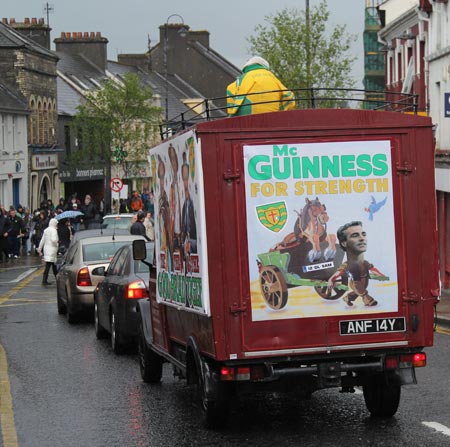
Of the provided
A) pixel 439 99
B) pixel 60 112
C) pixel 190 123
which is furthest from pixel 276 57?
pixel 190 123

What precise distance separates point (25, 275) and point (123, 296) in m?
22.2

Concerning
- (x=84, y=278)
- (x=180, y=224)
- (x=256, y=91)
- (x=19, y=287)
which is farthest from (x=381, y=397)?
(x=19, y=287)

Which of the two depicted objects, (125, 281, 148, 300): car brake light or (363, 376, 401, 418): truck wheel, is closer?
(363, 376, 401, 418): truck wheel

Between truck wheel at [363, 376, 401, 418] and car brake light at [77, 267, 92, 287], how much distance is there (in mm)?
10984

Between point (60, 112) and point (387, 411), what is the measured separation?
2700 inches

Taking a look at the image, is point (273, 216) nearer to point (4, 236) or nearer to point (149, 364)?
point (149, 364)

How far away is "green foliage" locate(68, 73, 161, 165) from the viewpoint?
239 feet

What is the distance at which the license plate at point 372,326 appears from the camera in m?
10.3

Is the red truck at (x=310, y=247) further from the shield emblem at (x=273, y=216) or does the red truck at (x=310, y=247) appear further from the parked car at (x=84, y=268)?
the parked car at (x=84, y=268)

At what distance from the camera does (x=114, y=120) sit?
7269 centimetres

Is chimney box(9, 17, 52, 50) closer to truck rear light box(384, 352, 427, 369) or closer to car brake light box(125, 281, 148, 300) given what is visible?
car brake light box(125, 281, 148, 300)

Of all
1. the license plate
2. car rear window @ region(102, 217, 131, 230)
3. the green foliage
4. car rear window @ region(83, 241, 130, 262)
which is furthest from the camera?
the green foliage

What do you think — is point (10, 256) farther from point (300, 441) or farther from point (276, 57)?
point (300, 441)

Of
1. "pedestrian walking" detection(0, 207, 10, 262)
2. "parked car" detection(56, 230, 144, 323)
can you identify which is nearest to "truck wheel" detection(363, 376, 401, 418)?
"parked car" detection(56, 230, 144, 323)
